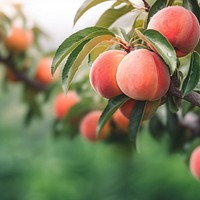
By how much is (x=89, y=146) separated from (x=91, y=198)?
0.38 metres

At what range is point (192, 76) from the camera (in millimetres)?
695

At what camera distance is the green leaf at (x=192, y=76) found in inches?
26.5

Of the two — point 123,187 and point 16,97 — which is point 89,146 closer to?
point 123,187

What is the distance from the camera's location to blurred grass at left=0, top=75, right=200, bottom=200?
8.70 ft

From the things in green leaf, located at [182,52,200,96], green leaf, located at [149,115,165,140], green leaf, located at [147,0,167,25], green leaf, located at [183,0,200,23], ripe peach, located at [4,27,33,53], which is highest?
green leaf, located at [147,0,167,25]

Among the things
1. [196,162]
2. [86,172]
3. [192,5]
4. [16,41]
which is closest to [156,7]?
[192,5]

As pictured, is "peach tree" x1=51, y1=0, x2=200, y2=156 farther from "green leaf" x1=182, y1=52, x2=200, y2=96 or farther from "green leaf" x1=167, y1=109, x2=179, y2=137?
"green leaf" x1=167, y1=109, x2=179, y2=137

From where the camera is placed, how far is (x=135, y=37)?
2.50 ft

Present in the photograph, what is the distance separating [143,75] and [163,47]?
5 cm

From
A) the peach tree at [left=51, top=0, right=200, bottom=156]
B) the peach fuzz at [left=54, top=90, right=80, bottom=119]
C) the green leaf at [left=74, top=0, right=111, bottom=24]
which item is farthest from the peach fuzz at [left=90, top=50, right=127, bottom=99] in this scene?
the peach fuzz at [left=54, top=90, right=80, bottom=119]

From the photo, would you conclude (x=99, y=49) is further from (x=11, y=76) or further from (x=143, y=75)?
(x=11, y=76)

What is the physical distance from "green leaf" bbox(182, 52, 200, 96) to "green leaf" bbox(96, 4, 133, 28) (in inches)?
7.0

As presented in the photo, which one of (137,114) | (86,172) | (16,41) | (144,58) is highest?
(144,58)

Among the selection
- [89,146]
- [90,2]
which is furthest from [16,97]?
[90,2]
